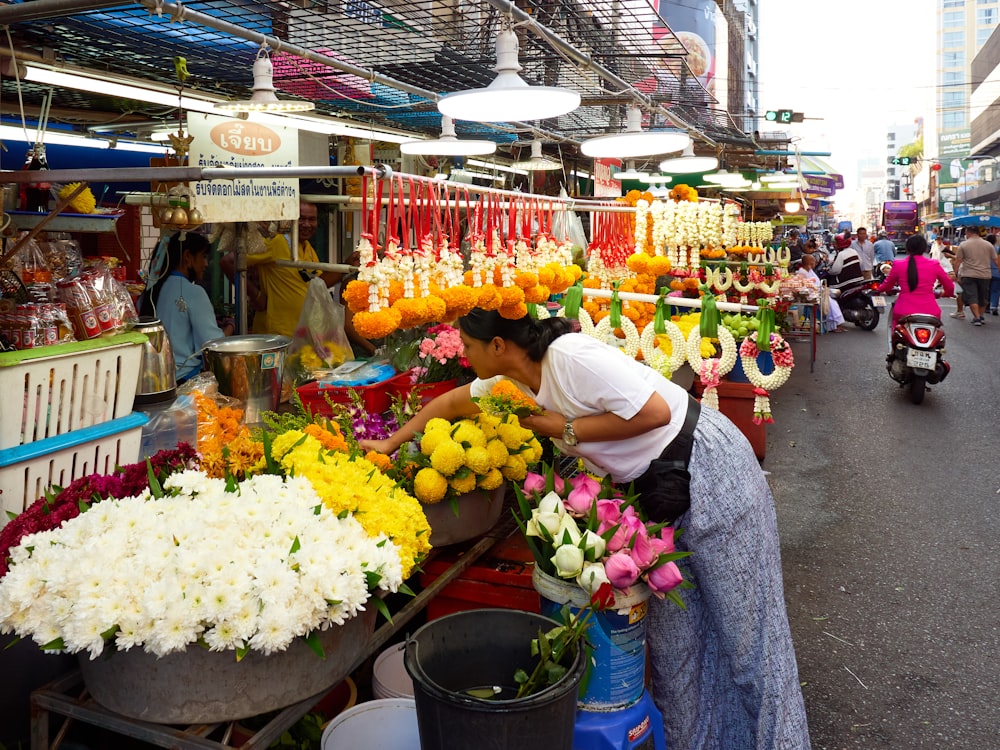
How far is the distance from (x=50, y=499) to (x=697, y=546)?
2057 millimetres

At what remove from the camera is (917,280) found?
31.6 ft

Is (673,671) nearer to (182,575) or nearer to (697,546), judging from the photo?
(697,546)

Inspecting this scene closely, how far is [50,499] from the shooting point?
2.20 m

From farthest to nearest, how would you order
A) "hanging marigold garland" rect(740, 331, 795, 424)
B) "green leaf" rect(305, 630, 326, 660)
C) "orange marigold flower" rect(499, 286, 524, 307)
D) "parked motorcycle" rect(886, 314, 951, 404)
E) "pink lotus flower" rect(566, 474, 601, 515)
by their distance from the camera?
"parked motorcycle" rect(886, 314, 951, 404) < "hanging marigold garland" rect(740, 331, 795, 424) < "orange marigold flower" rect(499, 286, 524, 307) < "pink lotus flower" rect(566, 474, 601, 515) < "green leaf" rect(305, 630, 326, 660)

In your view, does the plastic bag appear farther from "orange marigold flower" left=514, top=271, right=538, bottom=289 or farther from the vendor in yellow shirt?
"orange marigold flower" left=514, top=271, right=538, bottom=289

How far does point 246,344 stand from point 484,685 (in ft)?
9.94

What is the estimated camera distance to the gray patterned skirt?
281 centimetres

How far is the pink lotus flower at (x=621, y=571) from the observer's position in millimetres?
2396

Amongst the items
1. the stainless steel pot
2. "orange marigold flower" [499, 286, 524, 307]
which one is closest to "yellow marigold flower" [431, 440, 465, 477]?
"orange marigold flower" [499, 286, 524, 307]

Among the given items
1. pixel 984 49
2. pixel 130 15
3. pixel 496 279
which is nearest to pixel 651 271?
pixel 496 279

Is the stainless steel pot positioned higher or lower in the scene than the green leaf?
higher

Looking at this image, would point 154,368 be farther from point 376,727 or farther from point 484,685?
point 484,685

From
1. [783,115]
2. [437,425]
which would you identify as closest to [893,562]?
[437,425]

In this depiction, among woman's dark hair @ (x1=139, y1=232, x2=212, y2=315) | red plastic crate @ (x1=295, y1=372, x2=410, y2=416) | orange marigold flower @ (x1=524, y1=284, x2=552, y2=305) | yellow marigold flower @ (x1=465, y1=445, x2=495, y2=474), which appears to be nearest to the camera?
yellow marigold flower @ (x1=465, y1=445, x2=495, y2=474)
